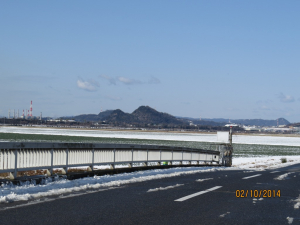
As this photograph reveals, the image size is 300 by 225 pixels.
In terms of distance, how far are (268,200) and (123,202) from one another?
3667mm

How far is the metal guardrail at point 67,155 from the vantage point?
1165 cm

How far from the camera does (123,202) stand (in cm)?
942

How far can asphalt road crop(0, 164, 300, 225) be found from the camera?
24.5 ft

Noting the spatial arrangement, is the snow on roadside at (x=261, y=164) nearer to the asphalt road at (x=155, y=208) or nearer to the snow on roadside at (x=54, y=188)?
the snow on roadside at (x=54, y=188)

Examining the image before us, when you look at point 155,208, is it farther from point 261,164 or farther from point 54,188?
point 261,164

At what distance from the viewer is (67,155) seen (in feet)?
46.8

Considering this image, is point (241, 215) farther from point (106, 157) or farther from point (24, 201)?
point (106, 157)

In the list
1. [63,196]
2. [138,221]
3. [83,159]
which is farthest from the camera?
[83,159]

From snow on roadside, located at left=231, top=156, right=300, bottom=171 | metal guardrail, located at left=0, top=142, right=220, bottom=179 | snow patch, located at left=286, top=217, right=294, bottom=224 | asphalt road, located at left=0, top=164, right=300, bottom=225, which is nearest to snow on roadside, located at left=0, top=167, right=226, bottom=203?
asphalt road, located at left=0, top=164, right=300, bottom=225

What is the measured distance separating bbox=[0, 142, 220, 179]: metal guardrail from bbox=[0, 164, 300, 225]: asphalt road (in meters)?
2.50

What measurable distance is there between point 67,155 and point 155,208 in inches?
251

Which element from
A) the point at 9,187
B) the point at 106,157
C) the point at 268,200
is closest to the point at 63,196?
the point at 9,187

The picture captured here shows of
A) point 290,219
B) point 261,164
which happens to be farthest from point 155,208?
point 261,164

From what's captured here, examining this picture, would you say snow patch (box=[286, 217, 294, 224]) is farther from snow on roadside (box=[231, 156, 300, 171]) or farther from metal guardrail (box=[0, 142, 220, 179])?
snow on roadside (box=[231, 156, 300, 171])
